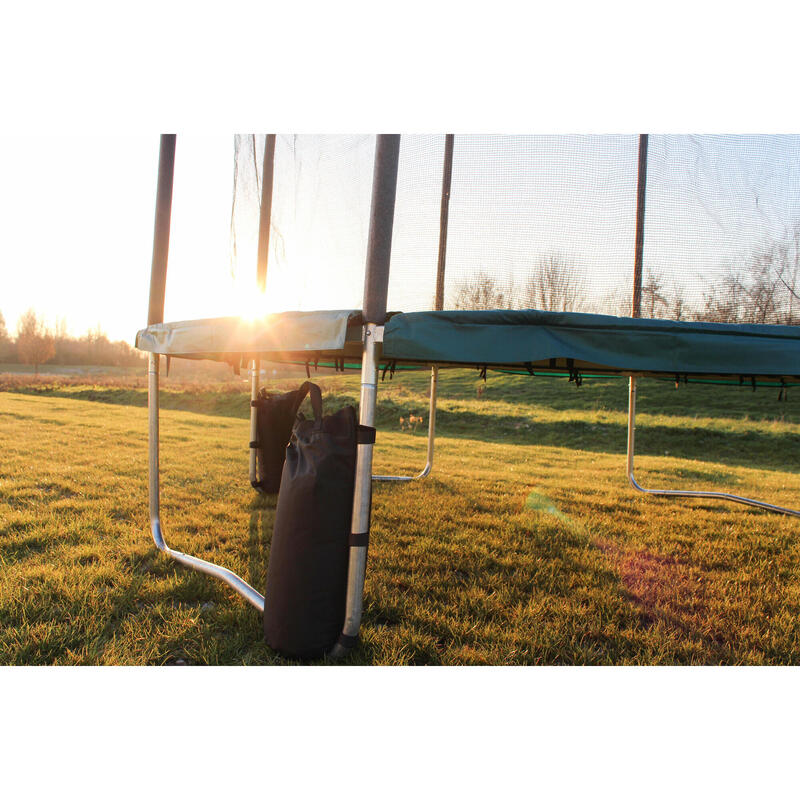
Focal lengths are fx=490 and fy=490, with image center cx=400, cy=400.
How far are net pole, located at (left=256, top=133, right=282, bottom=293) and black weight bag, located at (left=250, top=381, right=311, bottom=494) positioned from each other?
101 centimetres

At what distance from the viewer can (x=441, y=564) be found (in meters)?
2.53

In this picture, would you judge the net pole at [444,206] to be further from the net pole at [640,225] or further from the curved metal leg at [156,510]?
the curved metal leg at [156,510]

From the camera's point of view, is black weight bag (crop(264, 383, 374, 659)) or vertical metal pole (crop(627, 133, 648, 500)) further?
vertical metal pole (crop(627, 133, 648, 500))

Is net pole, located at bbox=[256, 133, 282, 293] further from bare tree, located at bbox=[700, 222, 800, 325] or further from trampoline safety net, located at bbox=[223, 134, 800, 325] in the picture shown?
bare tree, located at bbox=[700, 222, 800, 325]

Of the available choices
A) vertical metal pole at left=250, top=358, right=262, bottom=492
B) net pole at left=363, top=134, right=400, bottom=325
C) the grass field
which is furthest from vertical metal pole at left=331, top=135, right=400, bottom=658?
vertical metal pole at left=250, top=358, right=262, bottom=492

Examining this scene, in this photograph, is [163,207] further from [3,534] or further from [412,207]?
[3,534]

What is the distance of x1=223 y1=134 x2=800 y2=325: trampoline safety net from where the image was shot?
122 inches

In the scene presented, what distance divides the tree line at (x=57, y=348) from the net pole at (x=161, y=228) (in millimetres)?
16985

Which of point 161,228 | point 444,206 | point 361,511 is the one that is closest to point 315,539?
point 361,511

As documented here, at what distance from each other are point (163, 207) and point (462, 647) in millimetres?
2646

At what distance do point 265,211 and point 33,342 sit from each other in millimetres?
18919

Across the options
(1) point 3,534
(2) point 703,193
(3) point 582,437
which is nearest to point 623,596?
(2) point 703,193

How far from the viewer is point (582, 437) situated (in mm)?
10078

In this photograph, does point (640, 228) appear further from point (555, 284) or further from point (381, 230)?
point (381, 230)
